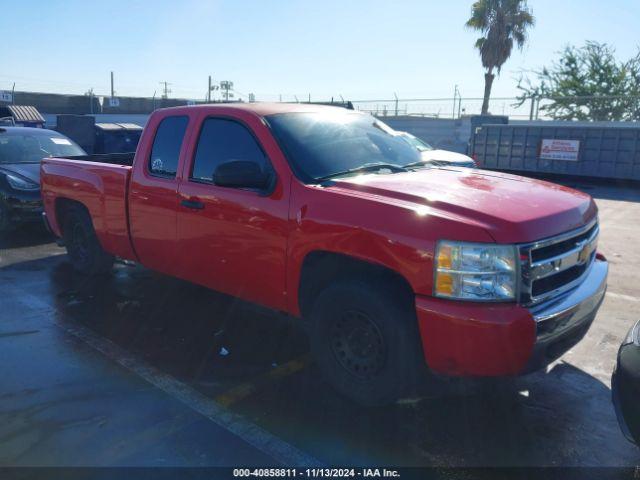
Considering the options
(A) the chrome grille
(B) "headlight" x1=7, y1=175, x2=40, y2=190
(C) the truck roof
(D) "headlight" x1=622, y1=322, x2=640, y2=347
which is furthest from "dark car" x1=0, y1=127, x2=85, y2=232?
(D) "headlight" x1=622, y1=322, x2=640, y2=347

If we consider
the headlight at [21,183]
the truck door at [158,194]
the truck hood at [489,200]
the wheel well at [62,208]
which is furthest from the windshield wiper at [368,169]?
the headlight at [21,183]

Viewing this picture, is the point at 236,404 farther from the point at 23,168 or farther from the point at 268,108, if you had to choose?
the point at 23,168

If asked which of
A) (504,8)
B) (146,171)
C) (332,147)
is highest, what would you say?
(504,8)

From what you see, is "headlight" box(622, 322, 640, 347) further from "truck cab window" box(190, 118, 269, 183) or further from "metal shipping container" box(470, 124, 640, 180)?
"metal shipping container" box(470, 124, 640, 180)

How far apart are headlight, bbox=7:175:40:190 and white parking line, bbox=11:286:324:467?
423cm

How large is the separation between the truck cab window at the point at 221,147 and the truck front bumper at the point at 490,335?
179cm

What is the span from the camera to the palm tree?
1188 inches

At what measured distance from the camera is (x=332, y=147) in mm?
4117

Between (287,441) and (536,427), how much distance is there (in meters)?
1.54

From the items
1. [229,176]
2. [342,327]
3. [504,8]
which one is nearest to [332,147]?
[229,176]

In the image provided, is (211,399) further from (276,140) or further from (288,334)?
(276,140)

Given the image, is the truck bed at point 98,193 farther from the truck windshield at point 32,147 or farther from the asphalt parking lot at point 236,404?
the truck windshield at point 32,147

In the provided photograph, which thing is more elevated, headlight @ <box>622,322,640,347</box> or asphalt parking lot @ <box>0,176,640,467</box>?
headlight @ <box>622,322,640,347</box>

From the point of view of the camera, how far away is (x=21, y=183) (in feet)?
27.5
